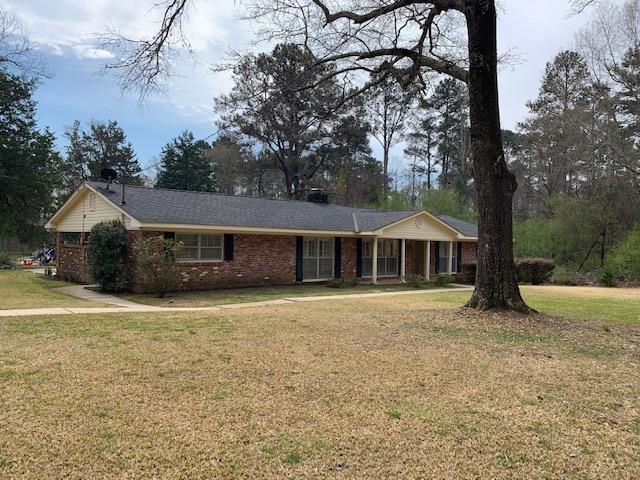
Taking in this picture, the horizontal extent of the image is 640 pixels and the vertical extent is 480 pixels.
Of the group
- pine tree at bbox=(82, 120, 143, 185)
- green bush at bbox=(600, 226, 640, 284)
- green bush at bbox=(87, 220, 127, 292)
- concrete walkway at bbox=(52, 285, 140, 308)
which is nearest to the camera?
concrete walkway at bbox=(52, 285, 140, 308)

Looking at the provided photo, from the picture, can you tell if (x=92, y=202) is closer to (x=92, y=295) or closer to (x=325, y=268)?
(x=92, y=295)

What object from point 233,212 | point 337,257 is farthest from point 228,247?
point 337,257

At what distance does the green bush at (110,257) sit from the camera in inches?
589

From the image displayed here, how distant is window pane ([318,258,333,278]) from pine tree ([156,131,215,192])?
26.1 meters

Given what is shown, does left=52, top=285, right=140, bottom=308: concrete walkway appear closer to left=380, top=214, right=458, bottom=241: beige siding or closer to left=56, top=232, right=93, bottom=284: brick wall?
left=56, top=232, right=93, bottom=284: brick wall

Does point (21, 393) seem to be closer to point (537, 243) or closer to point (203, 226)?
point (203, 226)

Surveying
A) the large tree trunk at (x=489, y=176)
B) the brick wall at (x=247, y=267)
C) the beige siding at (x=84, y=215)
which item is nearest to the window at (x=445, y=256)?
the brick wall at (x=247, y=267)

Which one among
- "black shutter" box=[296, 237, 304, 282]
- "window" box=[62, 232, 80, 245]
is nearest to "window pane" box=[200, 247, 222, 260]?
"black shutter" box=[296, 237, 304, 282]

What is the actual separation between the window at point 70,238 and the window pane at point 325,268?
961cm

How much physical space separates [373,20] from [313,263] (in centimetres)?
1059

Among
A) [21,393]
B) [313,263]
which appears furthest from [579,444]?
[313,263]

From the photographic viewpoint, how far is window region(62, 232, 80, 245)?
19.8 metres

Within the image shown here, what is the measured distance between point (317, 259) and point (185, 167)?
90.8 feet

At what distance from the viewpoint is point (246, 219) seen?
17422 mm
